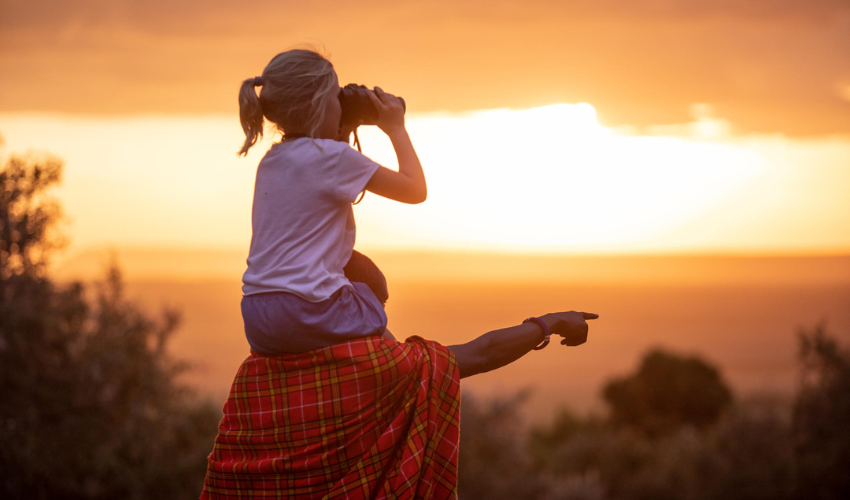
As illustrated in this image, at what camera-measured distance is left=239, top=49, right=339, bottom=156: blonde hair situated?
98.0 inches

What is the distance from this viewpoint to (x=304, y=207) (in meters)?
2.44

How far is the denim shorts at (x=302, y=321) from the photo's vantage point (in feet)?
7.90

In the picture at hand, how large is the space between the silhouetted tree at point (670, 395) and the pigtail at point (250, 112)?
1256cm

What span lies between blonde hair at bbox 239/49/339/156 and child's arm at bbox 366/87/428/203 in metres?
0.21

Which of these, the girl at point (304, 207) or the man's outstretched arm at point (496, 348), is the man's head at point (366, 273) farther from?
the man's outstretched arm at point (496, 348)

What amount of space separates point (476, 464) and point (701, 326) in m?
52.8

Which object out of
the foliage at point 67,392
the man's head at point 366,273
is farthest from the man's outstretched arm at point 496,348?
the foliage at point 67,392

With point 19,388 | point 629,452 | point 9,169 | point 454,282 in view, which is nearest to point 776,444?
point 629,452

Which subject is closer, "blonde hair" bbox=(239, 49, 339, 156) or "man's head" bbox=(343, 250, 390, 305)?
"blonde hair" bbox=(239, 49, 339, 156)

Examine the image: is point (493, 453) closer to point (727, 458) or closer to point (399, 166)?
point (727, 458)

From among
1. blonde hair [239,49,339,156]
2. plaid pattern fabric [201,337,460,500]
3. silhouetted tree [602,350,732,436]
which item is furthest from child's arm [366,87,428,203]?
silhouetted tree [602,350,732,436]

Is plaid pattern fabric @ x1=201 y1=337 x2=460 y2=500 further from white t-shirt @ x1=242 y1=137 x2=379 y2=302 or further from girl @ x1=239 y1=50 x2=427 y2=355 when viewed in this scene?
white t-shirt @ x1=242 y1=137 x2=379 y2=302

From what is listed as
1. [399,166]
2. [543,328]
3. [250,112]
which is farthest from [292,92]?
[543,328]

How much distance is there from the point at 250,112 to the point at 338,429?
117 cm
